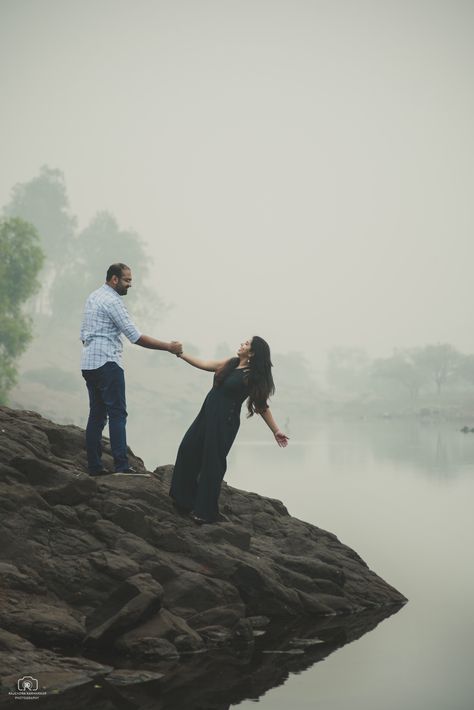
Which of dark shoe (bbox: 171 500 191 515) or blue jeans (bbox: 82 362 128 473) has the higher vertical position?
blue jeans (bbox: 82 362 128 473)

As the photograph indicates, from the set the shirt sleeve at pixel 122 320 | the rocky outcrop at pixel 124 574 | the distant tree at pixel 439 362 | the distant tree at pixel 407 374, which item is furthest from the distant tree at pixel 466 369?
the shirt sleeve at pixel 122 320

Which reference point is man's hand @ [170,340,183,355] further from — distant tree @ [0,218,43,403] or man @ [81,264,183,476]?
distant tree @ [0,218,43,403]

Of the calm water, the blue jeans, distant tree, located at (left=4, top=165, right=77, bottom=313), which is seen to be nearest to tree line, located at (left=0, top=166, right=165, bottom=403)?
distant tree, located at (left=4, top=165, right=77, bottom=313)

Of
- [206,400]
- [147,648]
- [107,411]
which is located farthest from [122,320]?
[147,648]

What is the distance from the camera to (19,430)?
35.5 feet

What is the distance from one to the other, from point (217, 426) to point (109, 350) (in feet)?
5.84

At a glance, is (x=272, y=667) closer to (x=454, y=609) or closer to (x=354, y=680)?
(x=354, y=680)

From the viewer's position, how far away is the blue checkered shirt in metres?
10.3

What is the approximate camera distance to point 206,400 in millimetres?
10305

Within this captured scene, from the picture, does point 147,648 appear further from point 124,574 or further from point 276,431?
point 276,431

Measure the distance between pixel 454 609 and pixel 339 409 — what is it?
115 metres

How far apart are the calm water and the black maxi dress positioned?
277cm

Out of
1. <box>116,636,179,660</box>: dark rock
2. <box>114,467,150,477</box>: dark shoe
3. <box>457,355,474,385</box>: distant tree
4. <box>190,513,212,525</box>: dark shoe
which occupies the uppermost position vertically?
<box>457,355,474,385</box>: distant tree

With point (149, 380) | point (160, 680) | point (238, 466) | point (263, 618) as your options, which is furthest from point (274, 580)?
point (149, 380)
